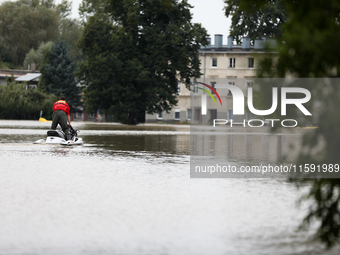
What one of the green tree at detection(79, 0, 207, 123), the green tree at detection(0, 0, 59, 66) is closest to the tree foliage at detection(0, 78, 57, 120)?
the green tree at detection(79, 0, 207, 123)

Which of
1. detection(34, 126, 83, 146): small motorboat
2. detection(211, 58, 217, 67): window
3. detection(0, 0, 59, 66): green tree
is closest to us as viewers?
detection(34, 126, 83, 146): small motorboat

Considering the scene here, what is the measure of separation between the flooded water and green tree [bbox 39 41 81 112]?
7269cm

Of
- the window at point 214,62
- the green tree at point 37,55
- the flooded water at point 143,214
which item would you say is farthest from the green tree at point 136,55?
the flooded water at point 143,214

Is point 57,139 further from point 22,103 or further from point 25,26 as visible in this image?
point 25,26

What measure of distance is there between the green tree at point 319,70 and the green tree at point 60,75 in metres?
79.1

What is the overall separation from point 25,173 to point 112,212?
16.5ft

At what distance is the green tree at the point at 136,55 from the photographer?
2255 inches

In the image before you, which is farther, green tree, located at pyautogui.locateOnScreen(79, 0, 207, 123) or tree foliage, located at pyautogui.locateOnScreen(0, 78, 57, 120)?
tree foliage, located at pyautogui.locateOnScreen(0, 78, 57, 120)

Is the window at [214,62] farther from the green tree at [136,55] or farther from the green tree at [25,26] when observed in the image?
the green tree at [25,26]

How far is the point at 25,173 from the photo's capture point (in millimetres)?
12383

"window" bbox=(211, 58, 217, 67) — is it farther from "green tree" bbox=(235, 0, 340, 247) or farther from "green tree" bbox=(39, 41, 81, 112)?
"green tree" bbox=(235, 0, 340, 247)

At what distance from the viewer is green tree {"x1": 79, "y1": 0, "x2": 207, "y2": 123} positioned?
188ft

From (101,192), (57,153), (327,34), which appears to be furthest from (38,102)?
(327,34)

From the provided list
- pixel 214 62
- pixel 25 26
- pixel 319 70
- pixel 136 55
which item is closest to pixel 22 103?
pixel 136 55
